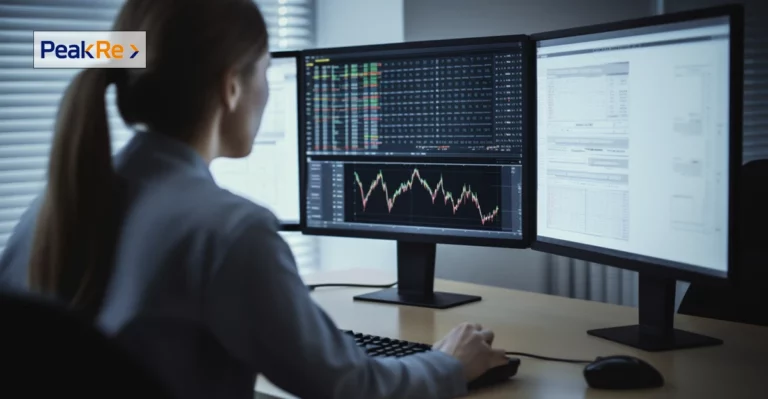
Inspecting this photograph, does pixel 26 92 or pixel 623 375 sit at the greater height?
pixel 26 92

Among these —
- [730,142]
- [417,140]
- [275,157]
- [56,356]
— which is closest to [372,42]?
[275,157]

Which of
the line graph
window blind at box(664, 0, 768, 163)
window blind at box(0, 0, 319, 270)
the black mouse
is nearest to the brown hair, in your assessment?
the black mouse

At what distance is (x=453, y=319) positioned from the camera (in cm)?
182

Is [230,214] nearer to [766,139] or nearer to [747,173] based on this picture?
[747,173]

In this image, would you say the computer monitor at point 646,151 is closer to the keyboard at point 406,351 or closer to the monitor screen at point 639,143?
the monitor screen at point 639,143

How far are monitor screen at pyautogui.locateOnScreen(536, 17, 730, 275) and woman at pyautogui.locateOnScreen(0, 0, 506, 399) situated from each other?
0.52m

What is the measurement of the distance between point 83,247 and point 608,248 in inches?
35.7

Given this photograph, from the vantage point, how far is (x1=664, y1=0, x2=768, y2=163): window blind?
2.87 metres

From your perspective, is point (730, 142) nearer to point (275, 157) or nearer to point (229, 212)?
point (229, 212)

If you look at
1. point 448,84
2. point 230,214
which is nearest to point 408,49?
point 448,84

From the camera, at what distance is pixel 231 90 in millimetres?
1209

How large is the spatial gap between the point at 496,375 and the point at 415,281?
0.64 metres

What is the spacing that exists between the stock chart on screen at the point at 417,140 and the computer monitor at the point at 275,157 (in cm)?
5

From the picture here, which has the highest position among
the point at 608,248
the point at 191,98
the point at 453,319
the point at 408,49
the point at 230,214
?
the point at 408,49
